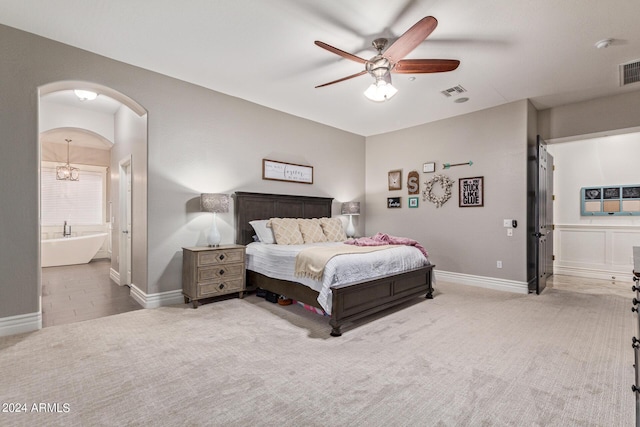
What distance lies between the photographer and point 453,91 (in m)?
4.20

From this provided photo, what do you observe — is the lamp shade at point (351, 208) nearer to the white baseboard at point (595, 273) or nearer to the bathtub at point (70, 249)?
the white baseboard at point (595, 273)

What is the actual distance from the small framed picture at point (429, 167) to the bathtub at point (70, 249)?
780 cm

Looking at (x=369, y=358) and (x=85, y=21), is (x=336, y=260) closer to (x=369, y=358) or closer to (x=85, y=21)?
(x=369, y=358)

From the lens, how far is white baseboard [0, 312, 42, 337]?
9.25ft

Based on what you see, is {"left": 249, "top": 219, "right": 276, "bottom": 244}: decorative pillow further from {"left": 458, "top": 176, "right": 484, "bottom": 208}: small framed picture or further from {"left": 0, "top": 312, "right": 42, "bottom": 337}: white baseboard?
{"left": 458, "top": 176, "right": 484, "bottom": 208}: small framed picture

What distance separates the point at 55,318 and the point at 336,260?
3245 mm

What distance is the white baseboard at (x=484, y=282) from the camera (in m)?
4.52

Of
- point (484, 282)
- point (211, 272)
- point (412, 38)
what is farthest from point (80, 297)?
point (484, 282)

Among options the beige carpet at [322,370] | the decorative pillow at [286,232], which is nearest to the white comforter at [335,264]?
the decorative pillow at [286,232]

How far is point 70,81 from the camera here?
3.21 m

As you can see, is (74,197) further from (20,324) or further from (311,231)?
(311,231)

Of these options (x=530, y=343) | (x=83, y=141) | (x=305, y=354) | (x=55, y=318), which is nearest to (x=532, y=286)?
(x=530, y=343)

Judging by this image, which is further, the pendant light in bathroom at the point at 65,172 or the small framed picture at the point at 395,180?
the pendant light in bathroom at the point at 65,172

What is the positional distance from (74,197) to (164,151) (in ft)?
18.9
